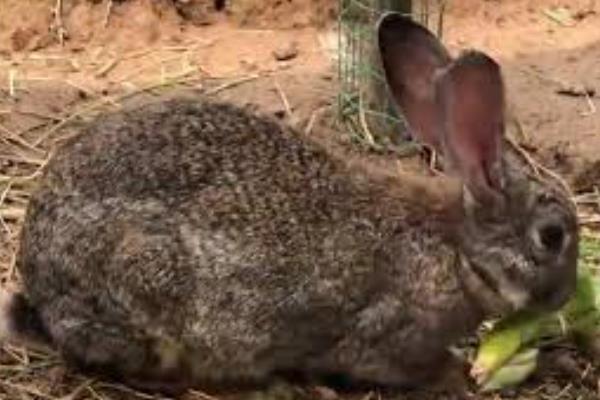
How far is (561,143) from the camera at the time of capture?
687cm

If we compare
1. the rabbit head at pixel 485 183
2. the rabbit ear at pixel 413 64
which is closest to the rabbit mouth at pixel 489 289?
the rabbit head at pixel 485 183

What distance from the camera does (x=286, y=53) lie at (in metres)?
7.46

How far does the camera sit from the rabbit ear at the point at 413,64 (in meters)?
5.31

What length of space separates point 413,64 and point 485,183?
0.44 meters

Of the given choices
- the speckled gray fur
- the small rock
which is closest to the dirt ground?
the small rock

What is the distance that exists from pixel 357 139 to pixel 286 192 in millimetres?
1640

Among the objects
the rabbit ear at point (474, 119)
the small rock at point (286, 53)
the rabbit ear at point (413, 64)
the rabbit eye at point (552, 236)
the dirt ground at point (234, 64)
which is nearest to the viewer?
the rabbit ear at point (474, 119)

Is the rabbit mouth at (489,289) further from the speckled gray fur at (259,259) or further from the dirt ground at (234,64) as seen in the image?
the dirt ground at (234,64)

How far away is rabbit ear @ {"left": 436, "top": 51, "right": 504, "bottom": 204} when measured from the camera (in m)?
4.98

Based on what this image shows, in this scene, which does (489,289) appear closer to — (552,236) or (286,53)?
(552,236)

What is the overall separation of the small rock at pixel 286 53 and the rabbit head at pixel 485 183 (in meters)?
2.08

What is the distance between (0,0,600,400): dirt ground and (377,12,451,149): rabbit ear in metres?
1.32

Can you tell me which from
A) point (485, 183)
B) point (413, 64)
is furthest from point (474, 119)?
point (413, 64)

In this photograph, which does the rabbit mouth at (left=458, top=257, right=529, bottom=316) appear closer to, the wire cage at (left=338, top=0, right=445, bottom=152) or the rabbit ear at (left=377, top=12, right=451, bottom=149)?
the rabbit ear at (left=377, top=12, right=451, bottom=149)
